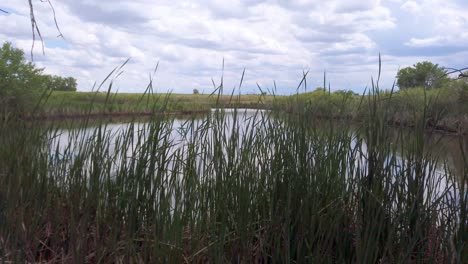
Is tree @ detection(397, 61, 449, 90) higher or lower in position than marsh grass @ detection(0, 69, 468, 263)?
higher

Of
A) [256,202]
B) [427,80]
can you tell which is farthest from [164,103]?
[427,80]

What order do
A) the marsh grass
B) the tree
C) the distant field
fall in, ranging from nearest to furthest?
1. the marsh grass
2. the tree
3. the distant field

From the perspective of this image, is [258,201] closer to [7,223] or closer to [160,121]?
[160,121]

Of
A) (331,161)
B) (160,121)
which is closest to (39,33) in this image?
(160,121)

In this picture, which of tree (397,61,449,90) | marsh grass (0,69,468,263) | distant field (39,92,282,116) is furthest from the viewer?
distant field (39,92,282,116)

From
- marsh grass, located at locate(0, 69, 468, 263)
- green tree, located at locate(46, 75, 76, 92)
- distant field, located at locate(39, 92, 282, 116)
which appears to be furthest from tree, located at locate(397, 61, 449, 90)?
green tree, located at locate(46, 75, 76, 92)

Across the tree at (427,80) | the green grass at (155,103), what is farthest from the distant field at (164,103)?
the tree at (427,80)

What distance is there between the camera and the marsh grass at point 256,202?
61.9 inches

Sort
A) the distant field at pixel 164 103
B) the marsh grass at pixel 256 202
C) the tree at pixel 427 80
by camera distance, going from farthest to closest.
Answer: the distant field at pixel 164 103
the tree at pixel 427 80
the marsh grass at pixel 256 202

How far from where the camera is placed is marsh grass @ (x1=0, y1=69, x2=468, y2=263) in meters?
1.57

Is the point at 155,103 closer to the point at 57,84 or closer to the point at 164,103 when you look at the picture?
the point at 164,103

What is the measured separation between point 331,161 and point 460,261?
591 millimetres

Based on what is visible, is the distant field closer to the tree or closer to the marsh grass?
the marsh grass

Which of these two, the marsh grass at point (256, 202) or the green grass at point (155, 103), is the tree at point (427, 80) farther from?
the green grass at point (155, 103)
